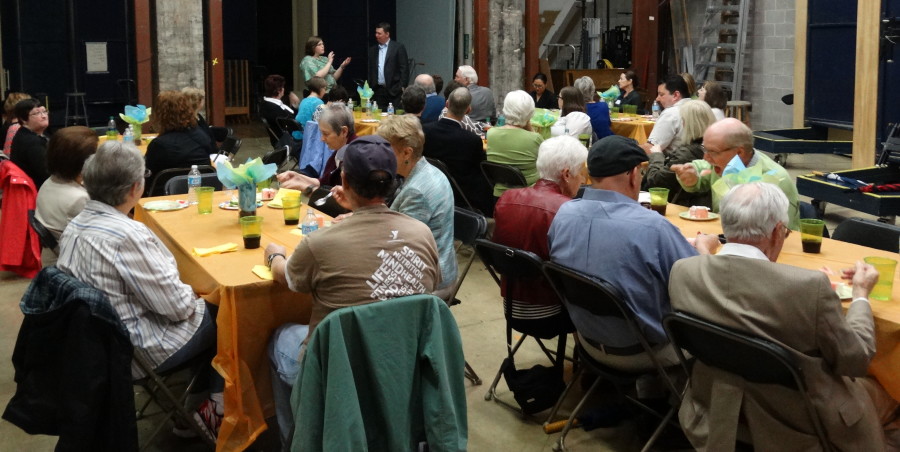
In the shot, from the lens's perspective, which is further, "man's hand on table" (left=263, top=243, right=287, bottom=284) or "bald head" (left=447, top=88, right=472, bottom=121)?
"bald head" (left=447, top=88, right=472, bottom=121)

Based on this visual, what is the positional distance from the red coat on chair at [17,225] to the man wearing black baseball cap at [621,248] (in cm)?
384

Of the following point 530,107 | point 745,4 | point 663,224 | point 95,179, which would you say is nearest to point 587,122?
point 530,107

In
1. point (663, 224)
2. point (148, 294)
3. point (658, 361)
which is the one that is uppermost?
point (663, 224)

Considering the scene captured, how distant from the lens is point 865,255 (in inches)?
144

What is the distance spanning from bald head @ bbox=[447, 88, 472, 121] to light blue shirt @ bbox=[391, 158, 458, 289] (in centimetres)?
252

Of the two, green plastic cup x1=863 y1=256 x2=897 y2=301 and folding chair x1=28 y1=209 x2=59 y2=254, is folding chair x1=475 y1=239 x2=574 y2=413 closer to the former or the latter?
green plastic cup x1=863 y1=256 x2=897 y2=301

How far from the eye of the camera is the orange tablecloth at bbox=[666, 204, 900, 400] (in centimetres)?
294

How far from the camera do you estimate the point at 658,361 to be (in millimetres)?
3312

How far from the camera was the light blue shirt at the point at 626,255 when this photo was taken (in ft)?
11.0

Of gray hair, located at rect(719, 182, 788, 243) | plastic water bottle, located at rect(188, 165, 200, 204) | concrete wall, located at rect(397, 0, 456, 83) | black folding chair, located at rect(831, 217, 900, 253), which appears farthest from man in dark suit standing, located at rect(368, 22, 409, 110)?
gray hair, located at rect(719, 182, 788, 243)

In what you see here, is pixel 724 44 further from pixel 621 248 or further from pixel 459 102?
pixel 621 248

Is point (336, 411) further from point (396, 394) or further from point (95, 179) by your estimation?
point (95, 179)

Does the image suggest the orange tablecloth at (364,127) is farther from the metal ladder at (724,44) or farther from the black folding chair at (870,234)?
the metal ladder at (724,44)

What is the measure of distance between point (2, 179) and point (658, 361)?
4.47 meters
